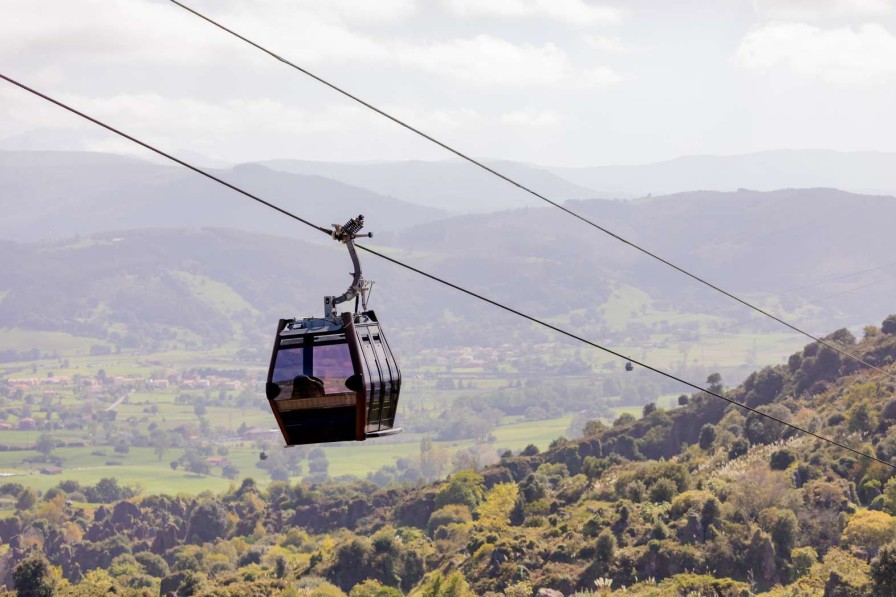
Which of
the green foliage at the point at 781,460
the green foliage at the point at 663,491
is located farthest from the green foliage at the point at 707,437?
the green foliage at the point at 663,491

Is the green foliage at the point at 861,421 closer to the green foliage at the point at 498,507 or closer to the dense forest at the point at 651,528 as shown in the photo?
the dense forest at the point at 651,528

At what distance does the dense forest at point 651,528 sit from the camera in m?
110

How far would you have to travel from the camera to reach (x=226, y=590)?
117125mm

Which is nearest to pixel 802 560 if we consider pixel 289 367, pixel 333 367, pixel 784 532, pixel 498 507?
pixel 784 532

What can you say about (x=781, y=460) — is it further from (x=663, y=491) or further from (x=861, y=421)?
(x=663, y=491)

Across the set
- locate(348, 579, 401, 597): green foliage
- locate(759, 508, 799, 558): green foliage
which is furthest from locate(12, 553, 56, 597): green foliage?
locate(759, 508, 799, 558): green foliage

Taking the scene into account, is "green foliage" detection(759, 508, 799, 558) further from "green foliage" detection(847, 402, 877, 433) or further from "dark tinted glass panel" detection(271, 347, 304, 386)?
"dark tinted glass panel" detection(271, 347, 304, 386)

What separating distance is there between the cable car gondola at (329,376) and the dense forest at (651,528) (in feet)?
201

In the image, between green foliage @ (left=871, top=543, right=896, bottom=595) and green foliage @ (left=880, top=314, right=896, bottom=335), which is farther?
green foliage @ (left=880, top=314, right=896, bottom=335)

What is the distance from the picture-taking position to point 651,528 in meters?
118

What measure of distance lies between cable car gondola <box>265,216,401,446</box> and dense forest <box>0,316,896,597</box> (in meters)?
61.2

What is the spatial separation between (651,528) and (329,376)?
87.6m

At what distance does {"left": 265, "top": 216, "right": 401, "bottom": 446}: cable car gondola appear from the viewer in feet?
109

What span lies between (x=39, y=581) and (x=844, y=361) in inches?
4057
